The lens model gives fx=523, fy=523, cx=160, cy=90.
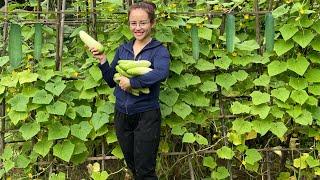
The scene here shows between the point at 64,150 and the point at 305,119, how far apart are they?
5.46ft

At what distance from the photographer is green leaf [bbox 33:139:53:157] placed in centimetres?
355

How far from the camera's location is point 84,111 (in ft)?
11.8

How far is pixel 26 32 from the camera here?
3.68 m

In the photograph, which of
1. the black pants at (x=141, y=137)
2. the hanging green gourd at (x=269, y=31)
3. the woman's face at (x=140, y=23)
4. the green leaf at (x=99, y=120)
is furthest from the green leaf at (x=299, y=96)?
the green leaf at (x=99, y=120)

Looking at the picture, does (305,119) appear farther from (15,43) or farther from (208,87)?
(15,43)

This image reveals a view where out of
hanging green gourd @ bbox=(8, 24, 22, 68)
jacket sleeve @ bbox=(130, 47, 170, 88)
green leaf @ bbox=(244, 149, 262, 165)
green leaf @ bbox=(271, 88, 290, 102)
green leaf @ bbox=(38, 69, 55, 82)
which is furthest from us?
green leaf @ bbox=(244, 149, 262, 165)

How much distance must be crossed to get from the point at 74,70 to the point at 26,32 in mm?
439

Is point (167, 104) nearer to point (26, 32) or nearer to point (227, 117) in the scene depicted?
point (227, 117)

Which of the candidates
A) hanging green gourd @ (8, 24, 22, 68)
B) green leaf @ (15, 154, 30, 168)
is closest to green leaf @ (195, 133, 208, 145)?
green leaf @ (15, 154, 30, 168)

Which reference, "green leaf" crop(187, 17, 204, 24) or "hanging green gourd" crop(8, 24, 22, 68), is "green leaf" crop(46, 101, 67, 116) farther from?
"green leaf" crop(187, 17, 204, 24)

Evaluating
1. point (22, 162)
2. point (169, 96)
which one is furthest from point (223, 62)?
point (22, 162)

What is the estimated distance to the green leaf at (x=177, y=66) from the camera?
11.8 ft

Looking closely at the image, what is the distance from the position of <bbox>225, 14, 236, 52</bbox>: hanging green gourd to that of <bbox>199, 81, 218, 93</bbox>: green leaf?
272mm

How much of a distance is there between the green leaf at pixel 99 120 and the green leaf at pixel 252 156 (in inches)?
40.6
